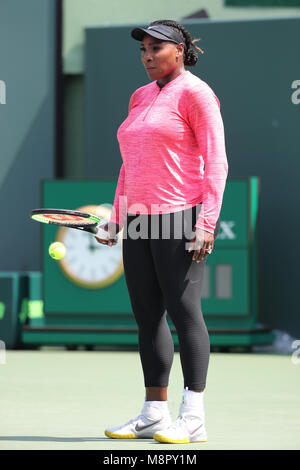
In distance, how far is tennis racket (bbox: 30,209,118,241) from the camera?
12.1 feet

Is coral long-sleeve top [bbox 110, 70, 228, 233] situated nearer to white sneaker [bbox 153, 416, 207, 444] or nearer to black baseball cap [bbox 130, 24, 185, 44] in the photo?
black baseball cap [bbox 130, 24, 185, 44]

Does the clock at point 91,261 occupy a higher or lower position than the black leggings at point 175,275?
lower

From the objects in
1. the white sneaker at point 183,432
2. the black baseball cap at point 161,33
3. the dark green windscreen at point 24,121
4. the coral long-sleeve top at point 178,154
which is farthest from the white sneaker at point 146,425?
the dark green windscreen at point 24,121

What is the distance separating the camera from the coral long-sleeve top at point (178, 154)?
346cm

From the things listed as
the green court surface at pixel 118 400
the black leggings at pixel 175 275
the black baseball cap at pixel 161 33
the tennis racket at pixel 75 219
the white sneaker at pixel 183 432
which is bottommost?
the green court surface at pixel 118 400

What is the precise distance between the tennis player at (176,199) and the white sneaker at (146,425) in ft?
0.31

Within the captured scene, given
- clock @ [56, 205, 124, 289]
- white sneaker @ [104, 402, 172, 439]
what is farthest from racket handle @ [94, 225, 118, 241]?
clock @ [56, 205, 124, 289]

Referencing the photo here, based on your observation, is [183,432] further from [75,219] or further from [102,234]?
[75,219]

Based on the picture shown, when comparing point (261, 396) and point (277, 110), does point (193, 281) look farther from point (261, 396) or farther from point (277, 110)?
point (277, 110)

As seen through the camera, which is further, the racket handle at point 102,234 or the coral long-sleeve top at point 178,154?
the racket handle at point 102,234

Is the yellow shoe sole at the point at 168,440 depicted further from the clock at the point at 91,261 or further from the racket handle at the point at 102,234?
the clock at the point at 91,261

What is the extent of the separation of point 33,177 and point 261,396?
509 cm

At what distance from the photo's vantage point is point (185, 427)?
351cm

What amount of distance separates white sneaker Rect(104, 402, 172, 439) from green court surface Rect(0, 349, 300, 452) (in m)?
0.04
